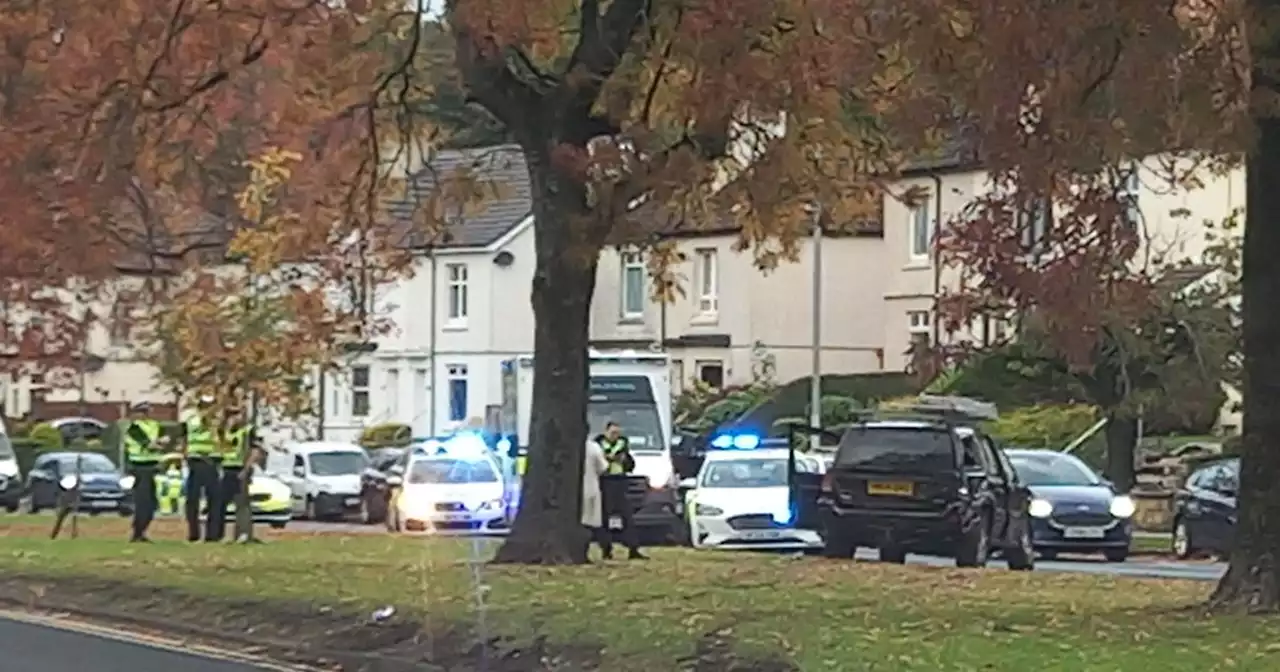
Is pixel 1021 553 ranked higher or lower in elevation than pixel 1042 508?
lower

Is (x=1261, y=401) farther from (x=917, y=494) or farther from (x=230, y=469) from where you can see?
(x=230, y=469)

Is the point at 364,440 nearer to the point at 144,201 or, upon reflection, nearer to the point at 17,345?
the point at 17,345

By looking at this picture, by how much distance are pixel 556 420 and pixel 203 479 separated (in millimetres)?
8047

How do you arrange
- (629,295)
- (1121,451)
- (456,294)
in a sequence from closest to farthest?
(1121,451) → (629,295) → (456,294)

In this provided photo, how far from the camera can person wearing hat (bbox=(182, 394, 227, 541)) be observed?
29672 mm

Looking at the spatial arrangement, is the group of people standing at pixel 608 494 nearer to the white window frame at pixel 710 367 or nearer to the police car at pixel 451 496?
the police car at pixel 451 496

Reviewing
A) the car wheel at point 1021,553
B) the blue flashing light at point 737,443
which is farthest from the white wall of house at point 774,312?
the car wheel at point 1021,553

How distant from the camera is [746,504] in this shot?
32.7m

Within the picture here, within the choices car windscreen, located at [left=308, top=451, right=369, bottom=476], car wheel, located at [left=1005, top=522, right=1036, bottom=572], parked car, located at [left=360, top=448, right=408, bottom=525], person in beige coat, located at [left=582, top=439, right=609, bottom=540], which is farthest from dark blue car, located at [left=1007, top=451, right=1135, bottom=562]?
car windscreen, located at [left=308, top=451, right=369, bottom=476]

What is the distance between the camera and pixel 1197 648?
15.0m

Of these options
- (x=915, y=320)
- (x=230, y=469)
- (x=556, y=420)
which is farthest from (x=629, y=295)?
(x=556, y=420)

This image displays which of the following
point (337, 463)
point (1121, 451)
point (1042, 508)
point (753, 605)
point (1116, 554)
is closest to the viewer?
point (753, 605)

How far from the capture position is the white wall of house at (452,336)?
6588 centimetres

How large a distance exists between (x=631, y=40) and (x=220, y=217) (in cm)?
1623
